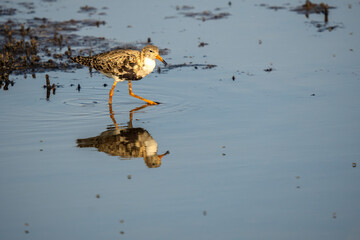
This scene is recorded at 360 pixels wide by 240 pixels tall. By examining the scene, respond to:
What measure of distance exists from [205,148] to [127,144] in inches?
55.0

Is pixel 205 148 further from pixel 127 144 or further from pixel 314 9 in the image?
pixel 314 9

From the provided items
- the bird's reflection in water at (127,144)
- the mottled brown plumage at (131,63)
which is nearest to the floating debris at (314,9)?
the mottled brown plumage at (131,63)

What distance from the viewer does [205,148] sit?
1027 centimetres

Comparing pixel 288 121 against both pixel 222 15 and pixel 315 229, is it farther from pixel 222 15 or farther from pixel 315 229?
pixel 222 15

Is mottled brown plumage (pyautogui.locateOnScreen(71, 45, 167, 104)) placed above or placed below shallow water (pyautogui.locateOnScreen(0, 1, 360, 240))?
above

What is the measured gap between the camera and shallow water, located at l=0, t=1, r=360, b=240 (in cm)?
783

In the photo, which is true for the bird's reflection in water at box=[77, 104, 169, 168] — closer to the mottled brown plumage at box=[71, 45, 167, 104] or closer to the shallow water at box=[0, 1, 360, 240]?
the shallow water at box=[0, 1, 360, 240]

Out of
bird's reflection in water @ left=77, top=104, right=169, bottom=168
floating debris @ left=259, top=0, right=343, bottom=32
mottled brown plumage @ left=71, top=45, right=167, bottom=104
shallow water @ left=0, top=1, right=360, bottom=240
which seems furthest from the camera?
floating debris @ left=259, top=0, right=343, bottom=32

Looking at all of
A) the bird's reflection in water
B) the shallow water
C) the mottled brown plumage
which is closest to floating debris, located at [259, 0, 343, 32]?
the shallow water

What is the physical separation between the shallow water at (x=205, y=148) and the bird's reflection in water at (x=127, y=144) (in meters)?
0.08

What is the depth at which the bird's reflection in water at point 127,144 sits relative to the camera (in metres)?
10.0

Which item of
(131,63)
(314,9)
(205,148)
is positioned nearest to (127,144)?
(205,148)

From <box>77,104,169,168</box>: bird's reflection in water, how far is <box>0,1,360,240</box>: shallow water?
0.08m

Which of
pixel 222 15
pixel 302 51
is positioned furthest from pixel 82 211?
pixel 222 15
